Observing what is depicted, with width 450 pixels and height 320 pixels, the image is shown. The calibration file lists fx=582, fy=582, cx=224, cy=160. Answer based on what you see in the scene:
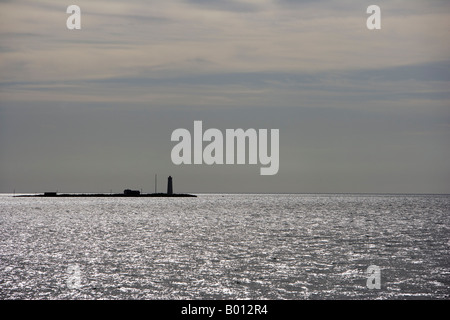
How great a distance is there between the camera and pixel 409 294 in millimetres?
45188

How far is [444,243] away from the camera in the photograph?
83375mm

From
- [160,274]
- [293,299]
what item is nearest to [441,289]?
[293,299]

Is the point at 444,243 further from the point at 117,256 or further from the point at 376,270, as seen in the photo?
the point at 117,256

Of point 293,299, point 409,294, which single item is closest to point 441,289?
point 409,294

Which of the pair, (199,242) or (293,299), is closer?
(293,299)

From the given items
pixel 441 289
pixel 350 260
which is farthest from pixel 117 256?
pixel 441 289

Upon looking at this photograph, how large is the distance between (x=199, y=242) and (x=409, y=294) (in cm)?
4392
